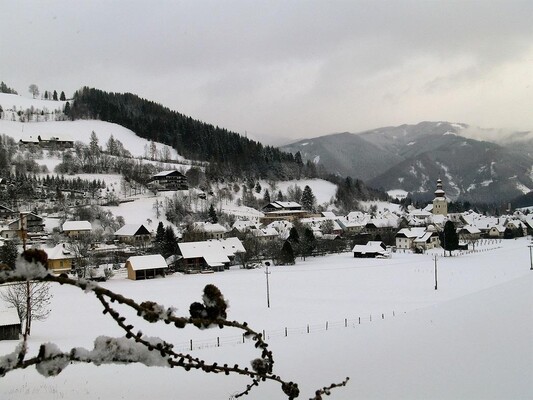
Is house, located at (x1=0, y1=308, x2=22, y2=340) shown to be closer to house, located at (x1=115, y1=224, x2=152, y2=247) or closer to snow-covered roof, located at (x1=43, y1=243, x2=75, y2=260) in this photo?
snow-covered roof, located at (x1=43, y1=243, x2=75, y2=260)

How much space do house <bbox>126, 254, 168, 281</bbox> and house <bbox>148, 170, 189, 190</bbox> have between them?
50593 millimetres

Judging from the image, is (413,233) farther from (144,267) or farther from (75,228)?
(75,228)

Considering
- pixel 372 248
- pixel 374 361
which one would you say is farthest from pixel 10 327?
pixel 372 248

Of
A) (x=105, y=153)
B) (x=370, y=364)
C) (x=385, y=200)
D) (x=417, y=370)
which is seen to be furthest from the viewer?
(x=385, y=200)

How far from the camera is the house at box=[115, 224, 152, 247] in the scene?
58938mm

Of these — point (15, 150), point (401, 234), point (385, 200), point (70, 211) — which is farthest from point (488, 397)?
point (385, 200)

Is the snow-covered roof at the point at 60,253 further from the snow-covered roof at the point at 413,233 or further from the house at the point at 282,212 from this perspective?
the snow-covered roof at the point at 413,233

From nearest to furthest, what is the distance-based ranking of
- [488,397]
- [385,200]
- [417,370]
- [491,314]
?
[488,397]
[417,370]
[491,314]
[385,200]

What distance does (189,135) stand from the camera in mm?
135625

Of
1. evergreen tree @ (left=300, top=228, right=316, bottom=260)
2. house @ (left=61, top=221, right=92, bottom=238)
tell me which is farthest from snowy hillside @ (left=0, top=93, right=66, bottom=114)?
evergreen tree @ (left=300, top=228, right=316, bottom=260)

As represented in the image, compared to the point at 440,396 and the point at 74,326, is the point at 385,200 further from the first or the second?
the point at 440,396

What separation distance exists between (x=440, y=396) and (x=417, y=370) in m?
1.08

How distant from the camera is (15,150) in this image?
96562mm

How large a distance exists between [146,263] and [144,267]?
716mm
